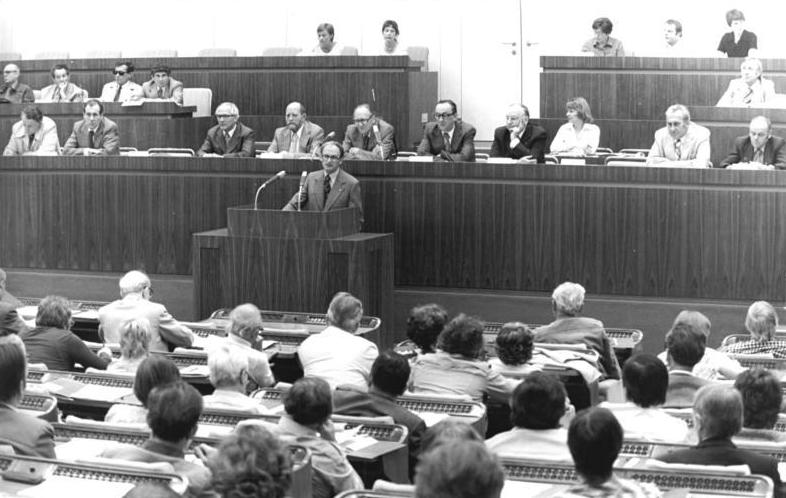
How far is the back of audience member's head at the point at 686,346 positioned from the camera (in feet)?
17.4

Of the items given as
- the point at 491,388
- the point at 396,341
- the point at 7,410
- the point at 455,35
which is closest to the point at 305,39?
the point at 455,35

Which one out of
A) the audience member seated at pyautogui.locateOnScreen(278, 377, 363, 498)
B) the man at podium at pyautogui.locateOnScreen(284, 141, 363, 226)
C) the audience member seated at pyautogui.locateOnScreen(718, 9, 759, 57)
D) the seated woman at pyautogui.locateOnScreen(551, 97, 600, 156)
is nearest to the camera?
the audience member seated at pyautogui.locateOnScreen(278, 377, 363, 498)

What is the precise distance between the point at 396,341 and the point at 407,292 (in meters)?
0.37

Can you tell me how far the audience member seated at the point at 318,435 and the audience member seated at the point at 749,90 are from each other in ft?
24.6

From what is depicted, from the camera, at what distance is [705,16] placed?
1415 cm

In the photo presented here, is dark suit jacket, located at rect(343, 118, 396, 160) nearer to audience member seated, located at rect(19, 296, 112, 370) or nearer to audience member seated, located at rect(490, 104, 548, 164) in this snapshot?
audience member seated, located at rect(490, 104, 548, 164)

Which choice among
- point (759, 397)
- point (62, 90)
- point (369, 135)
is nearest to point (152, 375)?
point (759, 397)

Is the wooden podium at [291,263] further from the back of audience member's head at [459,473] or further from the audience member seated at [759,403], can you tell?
the back of audience member's head at [459,473]

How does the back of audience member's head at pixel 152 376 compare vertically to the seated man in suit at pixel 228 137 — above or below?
below

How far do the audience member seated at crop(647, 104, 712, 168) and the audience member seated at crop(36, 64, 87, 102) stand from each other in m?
5.98

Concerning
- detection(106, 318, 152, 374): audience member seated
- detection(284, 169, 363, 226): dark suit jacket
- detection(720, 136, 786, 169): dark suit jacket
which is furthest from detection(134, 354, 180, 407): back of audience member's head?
detection(720, 136, 786, 169): dark suit jacket

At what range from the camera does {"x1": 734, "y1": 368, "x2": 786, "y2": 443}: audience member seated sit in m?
4.25

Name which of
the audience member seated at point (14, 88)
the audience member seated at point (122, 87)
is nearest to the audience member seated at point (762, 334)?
the audience member seated at point (122, 87)

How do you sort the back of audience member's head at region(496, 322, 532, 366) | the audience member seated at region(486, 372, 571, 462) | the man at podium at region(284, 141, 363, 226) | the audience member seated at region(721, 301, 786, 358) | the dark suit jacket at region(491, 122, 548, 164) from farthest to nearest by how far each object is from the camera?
1. the dark suit jacket at region(491, 122, 548, 164)
2. the man at podium at region(284, 141, 363, 226)
3. the audience member seated at region(721, 301, 786, 358)
4. the back of audience member's head at region(496, 322, 532, 366)
5. the audience member seated at region(486, 372, 571, 462)
